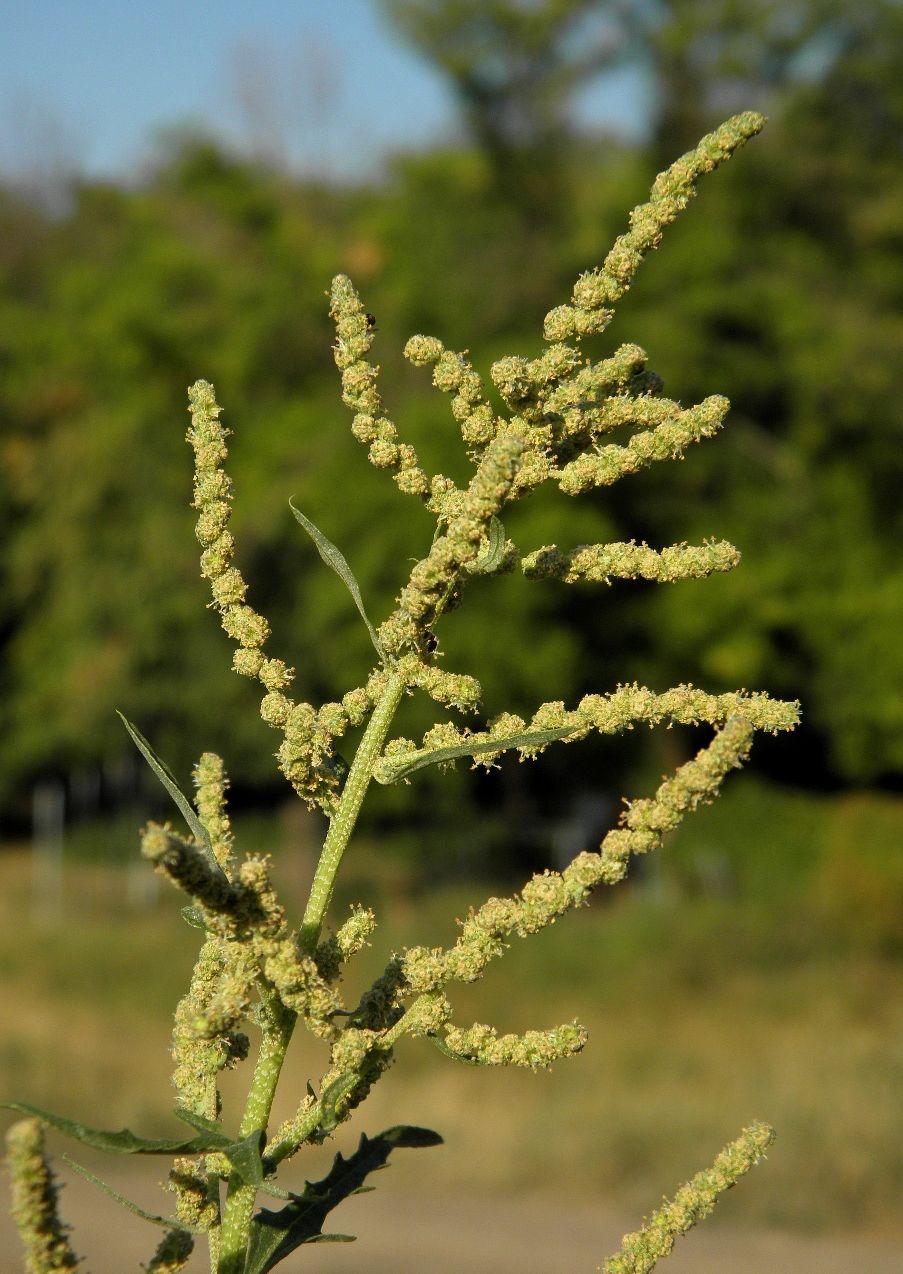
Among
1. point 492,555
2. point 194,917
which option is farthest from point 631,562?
point 194,917

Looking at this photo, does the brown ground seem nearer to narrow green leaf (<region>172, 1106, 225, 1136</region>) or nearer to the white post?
narrow green leaf (<region>172, 1106, 225, 1136</region>)

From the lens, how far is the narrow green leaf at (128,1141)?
1565 millimetres

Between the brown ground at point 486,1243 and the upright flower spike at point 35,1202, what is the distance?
8888mm

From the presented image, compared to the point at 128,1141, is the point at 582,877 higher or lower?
higher

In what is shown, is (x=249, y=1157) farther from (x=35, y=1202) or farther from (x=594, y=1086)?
(x=594, y=1086)

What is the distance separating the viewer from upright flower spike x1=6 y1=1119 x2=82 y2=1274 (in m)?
1.40

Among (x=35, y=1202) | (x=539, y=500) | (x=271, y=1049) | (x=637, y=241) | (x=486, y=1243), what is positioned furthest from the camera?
(x=539, y=500)

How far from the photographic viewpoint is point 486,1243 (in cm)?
1130

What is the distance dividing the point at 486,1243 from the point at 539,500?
1277cm

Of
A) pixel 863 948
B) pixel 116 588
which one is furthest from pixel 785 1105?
pixel 116 588

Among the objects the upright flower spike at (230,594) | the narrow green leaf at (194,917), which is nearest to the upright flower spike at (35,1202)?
the narrow green leaf at (194,917)

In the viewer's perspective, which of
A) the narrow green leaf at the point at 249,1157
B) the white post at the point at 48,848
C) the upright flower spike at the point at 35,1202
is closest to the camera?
the upright flower spike at the point at 35,1202

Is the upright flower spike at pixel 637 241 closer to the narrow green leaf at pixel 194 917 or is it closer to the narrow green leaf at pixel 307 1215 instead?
the narrow green leaf at pixel 194 917

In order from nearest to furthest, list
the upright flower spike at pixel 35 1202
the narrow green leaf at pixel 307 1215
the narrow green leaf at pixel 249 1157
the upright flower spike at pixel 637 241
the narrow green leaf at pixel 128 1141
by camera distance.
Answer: the upright flower spike at pixel 35 1202, the narrow green leaf at pixel 128 1141, the narrow green leaf at pixel 249 1157, the narrow green leaf at pixel 307 1215, the upright flower spike at pixel 637 241
